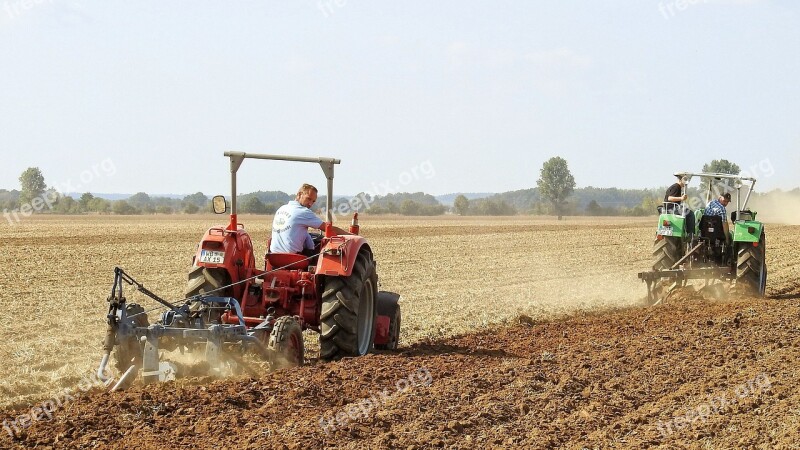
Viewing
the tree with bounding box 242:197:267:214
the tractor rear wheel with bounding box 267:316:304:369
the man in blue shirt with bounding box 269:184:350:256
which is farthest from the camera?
the tree with bounding box 242:197:267:214

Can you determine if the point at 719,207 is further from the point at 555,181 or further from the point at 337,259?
the point at 555,181

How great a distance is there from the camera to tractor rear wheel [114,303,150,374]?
6207mm

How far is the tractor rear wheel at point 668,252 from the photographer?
12.9 meters

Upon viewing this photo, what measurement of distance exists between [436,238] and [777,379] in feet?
73.1

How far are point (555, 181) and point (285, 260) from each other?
79353 mm

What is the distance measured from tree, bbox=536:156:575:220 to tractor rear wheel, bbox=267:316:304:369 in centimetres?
7983

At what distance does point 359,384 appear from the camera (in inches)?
246

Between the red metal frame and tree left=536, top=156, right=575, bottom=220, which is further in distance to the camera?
tree left=536, top=156, right=575, bottom=220
